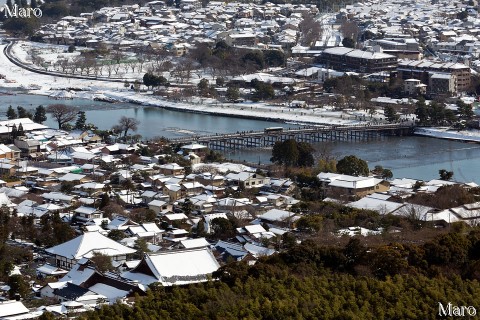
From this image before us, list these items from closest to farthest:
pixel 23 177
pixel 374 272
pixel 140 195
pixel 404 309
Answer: pixel 404 309 → pixel 374 272 → pixel 140 195 → pixel 23 177

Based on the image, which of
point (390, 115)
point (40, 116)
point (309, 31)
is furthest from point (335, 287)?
point (309, 31)

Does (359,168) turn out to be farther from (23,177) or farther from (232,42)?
(232,42)

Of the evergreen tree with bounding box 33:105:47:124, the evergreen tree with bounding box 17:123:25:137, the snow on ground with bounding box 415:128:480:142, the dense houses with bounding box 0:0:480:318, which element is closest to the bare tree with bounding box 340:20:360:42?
the dense houses with bounding box 0:0:480:318

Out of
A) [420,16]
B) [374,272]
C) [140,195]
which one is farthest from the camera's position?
[420,16]

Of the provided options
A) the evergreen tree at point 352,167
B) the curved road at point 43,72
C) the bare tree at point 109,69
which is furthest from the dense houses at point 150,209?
the bare tree at point 109,69

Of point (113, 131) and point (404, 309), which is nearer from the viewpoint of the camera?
point (404, 309)

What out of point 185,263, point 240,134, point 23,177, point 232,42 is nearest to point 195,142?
point 240,134
